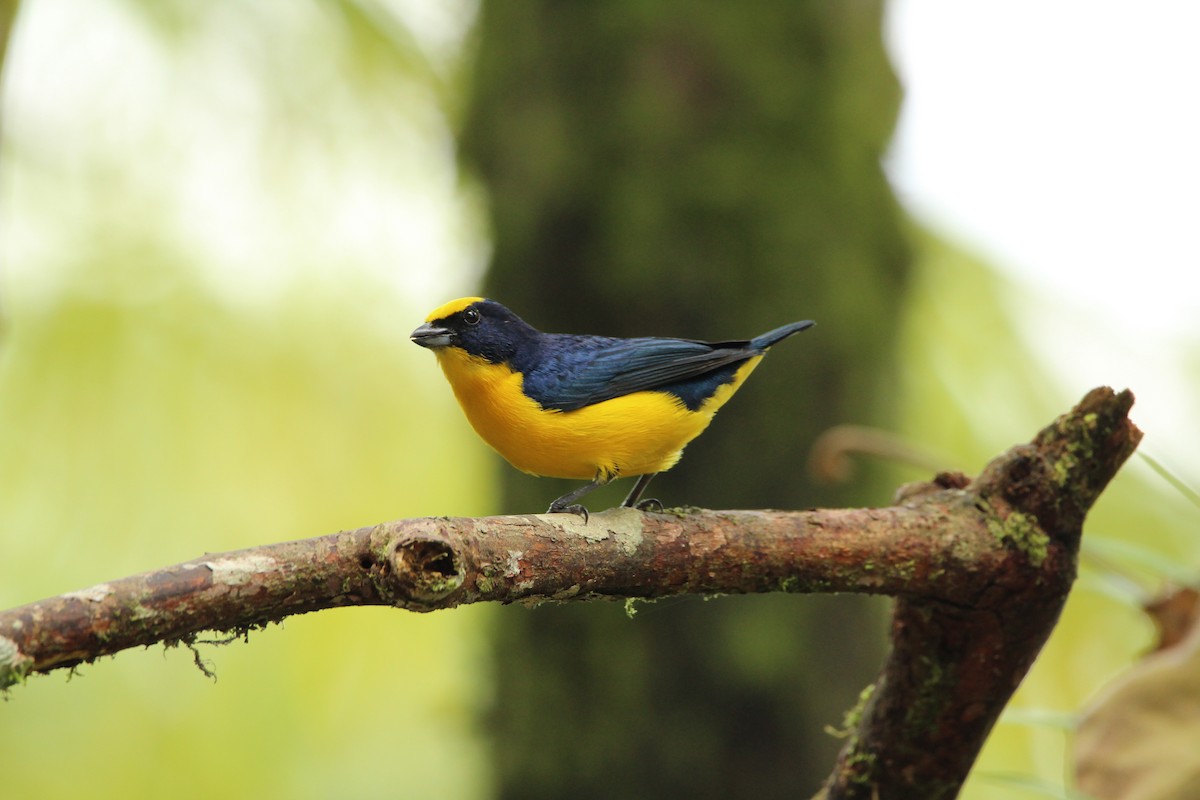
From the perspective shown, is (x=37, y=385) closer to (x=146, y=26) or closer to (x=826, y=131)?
(x=146, y=26)

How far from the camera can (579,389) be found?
393 cm

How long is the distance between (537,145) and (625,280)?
1.07m

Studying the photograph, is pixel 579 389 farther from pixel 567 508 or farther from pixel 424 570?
pixel 424 570

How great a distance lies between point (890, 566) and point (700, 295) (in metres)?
3.81

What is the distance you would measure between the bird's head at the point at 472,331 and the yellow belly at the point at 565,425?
4 cm

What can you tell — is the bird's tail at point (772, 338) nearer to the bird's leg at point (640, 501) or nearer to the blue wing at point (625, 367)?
the blue wing at point (625, 367)

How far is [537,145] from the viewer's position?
6902 millimetres

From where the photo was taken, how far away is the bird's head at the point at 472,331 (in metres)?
4.06

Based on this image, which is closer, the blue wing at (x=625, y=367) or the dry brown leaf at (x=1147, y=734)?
the dry brown leaf at (x=1147, y=734)

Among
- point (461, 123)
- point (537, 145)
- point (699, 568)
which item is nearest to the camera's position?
point (699, 568)

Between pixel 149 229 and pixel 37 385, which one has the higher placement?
pixel 149 229

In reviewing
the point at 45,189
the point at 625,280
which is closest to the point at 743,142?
the point at 625,280

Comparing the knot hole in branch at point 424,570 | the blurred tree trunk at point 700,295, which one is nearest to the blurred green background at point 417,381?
the blurred tree trunk at point 700,295

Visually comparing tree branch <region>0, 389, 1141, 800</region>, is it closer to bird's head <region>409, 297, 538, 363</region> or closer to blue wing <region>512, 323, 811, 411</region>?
blue wing <region>512, 323, 811, 411</region>
